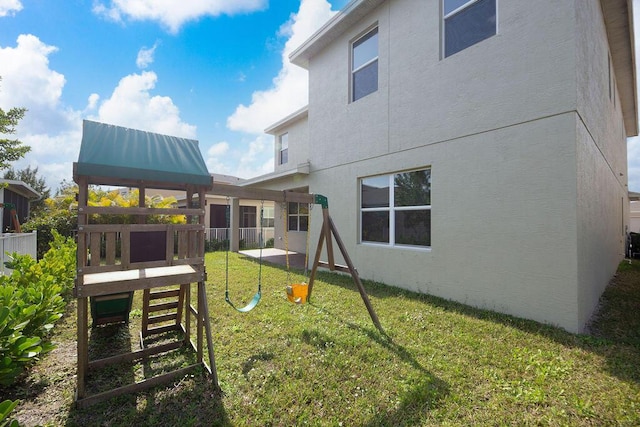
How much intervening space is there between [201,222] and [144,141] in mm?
1103

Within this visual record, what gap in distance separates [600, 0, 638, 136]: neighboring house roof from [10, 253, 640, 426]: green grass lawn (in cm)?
661

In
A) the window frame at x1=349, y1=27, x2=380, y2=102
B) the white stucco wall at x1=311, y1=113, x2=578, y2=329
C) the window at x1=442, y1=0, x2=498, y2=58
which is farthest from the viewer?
the window frame at x1=349, y1=27, x2=380, y2=102

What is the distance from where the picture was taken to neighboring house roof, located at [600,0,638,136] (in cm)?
630

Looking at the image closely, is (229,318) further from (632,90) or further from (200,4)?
(632,90)

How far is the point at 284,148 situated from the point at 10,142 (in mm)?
9461

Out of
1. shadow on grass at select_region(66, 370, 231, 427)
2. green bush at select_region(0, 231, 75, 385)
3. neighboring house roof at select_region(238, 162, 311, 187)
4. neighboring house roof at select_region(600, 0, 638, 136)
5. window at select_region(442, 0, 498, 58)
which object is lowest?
shadow on grass at select_region(66, 370, 231, 427)

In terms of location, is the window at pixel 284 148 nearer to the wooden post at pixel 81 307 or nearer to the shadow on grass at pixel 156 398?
the shadow on grass at pixel 156 398

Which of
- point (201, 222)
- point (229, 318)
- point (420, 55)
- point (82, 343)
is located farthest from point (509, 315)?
point (82, 343)

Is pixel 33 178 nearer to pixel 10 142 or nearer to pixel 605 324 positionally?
pixel 10 142

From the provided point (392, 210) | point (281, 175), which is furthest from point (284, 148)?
point (392, 210)

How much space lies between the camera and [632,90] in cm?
1009

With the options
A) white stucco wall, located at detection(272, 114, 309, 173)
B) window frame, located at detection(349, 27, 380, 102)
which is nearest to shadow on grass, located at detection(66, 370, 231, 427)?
window frame, located at detection(349, 27, 380, 102)

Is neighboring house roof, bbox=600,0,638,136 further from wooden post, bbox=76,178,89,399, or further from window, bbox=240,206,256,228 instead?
window, bbox=240,206,256,228

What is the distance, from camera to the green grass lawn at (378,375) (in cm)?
249
